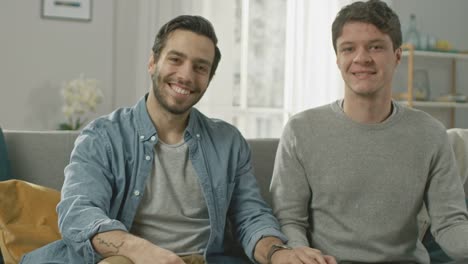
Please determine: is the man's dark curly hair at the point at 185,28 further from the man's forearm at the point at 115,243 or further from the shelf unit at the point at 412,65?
the shelf unit at the point at 412,65

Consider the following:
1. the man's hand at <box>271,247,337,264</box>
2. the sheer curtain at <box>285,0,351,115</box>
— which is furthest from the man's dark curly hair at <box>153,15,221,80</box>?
the sheer curtain at <box>285,0,351,115</box>

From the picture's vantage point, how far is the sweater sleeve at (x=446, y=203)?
1729 mm

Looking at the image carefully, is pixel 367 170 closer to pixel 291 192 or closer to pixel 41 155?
pixel 291 192

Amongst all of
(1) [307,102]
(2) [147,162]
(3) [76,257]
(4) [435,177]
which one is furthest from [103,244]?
(1) [307,102]

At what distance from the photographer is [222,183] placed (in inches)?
72.0

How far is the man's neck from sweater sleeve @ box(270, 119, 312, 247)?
0.57ft

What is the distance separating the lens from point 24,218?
6.19 feet

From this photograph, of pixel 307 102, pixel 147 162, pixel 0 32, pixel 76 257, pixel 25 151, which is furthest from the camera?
pixel 307 102

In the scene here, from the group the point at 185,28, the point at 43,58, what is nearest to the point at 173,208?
the point at 185,28

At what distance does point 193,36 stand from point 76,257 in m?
0.65

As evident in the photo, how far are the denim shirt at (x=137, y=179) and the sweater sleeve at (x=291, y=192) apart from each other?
4cm

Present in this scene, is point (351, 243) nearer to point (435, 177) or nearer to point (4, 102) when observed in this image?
point (435, 177)

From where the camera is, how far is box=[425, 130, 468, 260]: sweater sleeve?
1729 millimetres

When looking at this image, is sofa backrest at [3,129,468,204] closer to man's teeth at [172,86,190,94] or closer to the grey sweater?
man's teeth at [172,86,190,94]
